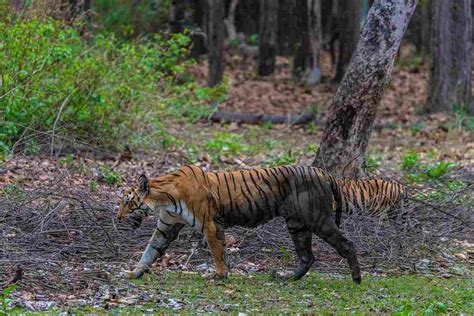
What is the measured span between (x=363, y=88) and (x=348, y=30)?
47.4 ft

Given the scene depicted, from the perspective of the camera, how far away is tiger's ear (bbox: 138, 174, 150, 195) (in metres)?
8.88

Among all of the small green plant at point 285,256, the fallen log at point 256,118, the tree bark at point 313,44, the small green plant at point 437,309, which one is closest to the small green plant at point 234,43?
the tree bark at point 313,44

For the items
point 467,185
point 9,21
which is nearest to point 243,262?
point 467,185

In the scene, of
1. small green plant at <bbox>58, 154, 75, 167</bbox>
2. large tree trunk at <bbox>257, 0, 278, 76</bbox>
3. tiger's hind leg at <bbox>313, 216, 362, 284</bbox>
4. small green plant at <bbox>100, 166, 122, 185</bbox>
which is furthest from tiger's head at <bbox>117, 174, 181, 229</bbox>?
large tree trunk at <bbox>257, 0, 278, 76</bbox>

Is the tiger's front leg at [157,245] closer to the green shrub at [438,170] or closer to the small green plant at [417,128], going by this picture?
the green shrub at [438,170]

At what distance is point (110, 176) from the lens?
13.4m

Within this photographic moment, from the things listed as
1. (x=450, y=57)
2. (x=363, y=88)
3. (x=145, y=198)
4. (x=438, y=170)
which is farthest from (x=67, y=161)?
(x=450, y=57)

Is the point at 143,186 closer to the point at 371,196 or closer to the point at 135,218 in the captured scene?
the point at 135,218

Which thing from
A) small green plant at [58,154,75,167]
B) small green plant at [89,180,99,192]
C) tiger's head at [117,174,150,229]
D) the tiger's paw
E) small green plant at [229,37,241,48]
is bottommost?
small green plant at [229,37,241,48]

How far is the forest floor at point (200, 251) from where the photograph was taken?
26.8 ft

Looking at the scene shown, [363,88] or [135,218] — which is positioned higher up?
[363,88]

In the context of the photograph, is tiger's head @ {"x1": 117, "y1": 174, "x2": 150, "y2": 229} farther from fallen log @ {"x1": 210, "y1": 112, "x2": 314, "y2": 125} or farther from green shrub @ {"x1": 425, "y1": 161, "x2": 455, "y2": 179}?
fallen log @ {"x1": 210, "y1": 112, "x2": 314, "y2": 125}

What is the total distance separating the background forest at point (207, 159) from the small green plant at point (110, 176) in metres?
0.03

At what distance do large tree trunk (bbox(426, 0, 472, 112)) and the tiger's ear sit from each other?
13.8m
